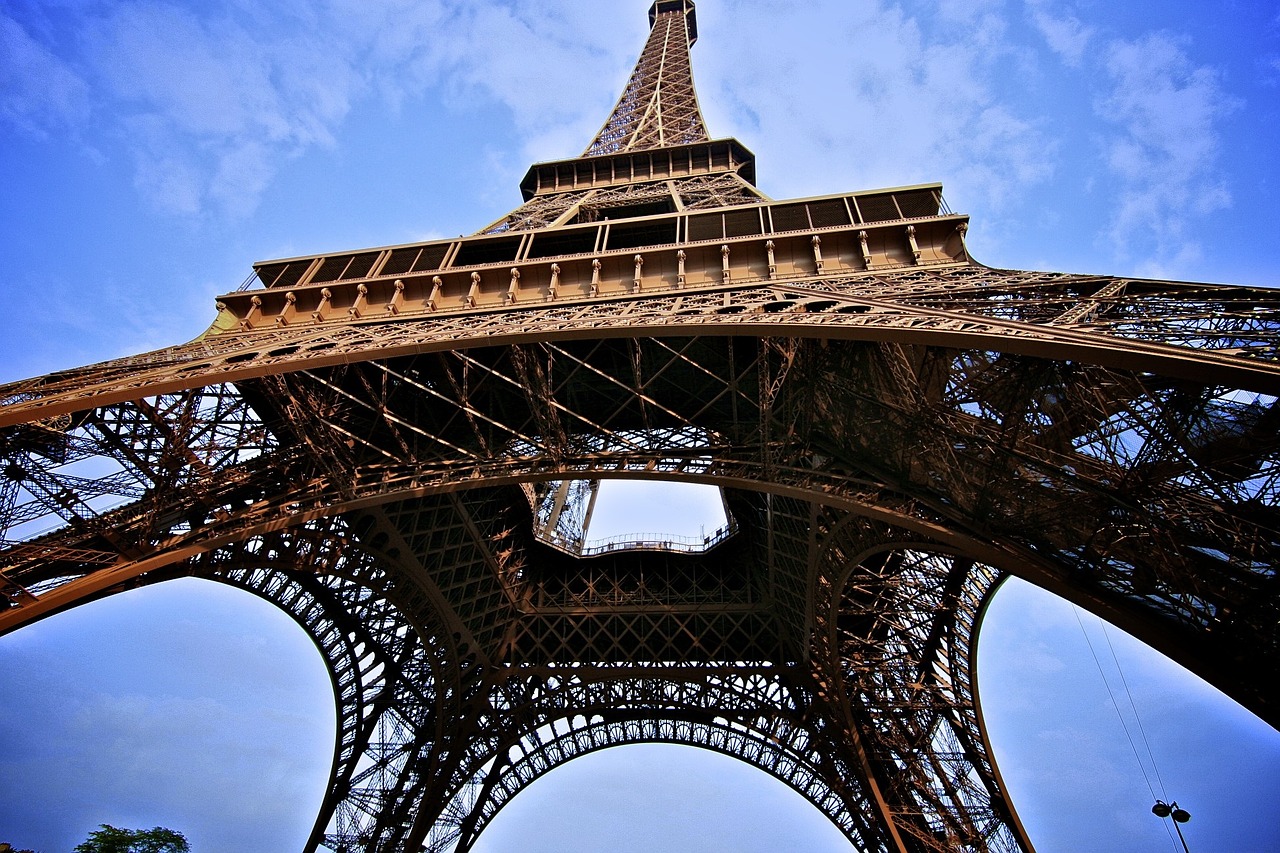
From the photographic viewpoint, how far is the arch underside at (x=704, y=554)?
8414mm

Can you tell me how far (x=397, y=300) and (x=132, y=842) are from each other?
19736mm

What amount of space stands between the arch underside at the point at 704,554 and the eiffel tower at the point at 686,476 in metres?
0.08

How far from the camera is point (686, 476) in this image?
1365cm

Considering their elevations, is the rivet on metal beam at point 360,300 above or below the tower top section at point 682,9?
below

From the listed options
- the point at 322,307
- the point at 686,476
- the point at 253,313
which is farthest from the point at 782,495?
the point at 253,313

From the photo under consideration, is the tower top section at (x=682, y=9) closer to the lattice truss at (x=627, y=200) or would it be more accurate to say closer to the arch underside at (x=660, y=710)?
the lattice truss at (x=627, y=200)

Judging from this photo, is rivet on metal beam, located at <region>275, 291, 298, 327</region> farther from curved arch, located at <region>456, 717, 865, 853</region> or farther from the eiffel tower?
curved arch, located at <region>456, 717, 865, 853</region>

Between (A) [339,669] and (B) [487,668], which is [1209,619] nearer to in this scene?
(B) [487,668]

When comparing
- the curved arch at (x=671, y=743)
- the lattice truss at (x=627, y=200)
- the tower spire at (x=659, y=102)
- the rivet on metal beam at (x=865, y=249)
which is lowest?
the curved arch at (x=671, y=743)

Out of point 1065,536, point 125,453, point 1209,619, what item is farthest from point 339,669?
point 1209,619

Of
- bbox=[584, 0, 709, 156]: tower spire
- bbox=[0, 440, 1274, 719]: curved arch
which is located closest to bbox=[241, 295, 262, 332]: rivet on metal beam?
bbox=[0, 440, 1274, 719]: curved arch

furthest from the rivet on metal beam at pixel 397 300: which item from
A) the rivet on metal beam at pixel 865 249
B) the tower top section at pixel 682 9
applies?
the tower top section at pixel 682 9

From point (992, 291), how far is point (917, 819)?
18.6m

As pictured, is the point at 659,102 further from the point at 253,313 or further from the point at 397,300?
the point at 253,313
